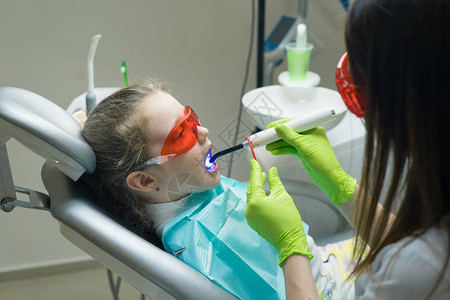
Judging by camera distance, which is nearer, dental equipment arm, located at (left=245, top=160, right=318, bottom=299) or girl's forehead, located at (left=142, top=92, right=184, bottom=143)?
dental equipment arm, located at (left=245, top=160, right=318, bottom=299)

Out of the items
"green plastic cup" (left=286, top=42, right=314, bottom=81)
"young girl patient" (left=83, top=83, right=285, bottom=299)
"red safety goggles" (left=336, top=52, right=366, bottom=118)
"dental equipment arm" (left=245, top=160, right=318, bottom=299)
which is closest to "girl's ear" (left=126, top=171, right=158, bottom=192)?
"young girl patient" (left=83, top=83, right=285, bottom=299)

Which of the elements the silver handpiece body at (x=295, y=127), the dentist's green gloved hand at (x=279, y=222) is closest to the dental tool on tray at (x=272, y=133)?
the silver handpiece body at (x=295, y=127)

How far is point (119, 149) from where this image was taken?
1081mm

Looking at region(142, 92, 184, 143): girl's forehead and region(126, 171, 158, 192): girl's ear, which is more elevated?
region(142, 92, 184, 143): girl's forehead

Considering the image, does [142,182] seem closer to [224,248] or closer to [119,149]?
[119,149]

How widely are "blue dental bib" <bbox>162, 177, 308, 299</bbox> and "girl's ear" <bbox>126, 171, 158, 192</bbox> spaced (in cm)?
11

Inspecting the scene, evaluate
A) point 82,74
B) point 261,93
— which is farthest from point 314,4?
point 82,74

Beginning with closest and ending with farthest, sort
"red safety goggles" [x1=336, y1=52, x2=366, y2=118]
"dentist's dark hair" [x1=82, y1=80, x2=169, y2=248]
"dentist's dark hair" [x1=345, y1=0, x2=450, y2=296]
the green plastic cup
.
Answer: "dentist's dark hair" [x1=345, y1=0, x2=450, y2=296], "red safety goggles" [x1=336, y1=52, x2=366, y2=118], "dentist's dark hair" [x1=82, y1=80, x2=169, y2=248], the green plastic cup

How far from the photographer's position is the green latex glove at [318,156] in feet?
3.78

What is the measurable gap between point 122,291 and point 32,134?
1318mm

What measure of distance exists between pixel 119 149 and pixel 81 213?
0.19 m

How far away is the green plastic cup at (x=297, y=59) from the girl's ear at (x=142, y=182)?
2.81ft

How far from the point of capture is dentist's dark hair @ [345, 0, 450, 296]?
0.68 meters

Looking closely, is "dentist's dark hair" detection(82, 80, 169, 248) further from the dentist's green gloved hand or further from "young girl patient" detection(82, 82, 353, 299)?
the dentist's green gloved hand
